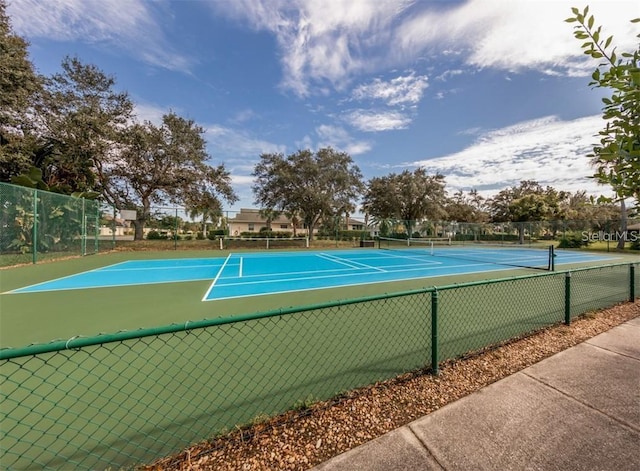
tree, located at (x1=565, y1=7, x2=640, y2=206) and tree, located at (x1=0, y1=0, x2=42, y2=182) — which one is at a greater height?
tree, located at (x1=0, y1=0, x2=42, y2=182)

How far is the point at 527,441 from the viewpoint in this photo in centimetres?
209

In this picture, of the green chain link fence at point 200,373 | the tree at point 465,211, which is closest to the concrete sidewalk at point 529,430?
the green chain link fence at point 200,373

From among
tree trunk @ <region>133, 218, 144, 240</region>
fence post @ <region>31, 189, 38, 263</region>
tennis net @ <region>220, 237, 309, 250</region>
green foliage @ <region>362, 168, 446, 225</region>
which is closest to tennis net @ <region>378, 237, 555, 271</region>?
green foliage @ <region>362, 168, 446, 225</region>

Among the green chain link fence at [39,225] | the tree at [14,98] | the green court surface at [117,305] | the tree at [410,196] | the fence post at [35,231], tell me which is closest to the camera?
the green court surface at [117,305]

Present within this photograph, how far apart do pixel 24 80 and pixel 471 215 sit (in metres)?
62.0

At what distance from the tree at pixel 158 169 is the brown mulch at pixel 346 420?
2245 centimetres

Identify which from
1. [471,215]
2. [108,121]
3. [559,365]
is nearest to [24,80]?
[108,121]

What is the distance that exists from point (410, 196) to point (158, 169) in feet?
94.4

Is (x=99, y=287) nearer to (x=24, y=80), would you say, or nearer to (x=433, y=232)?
(x=24, y=80)

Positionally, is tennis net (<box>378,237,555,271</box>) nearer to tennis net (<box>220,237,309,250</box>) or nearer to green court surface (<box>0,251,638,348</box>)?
tennis net (<box>220,237,309,250</box>)

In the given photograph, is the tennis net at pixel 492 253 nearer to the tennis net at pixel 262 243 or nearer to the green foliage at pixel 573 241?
the green foliage at pixel 573 241

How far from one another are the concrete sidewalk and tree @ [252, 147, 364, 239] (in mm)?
22025

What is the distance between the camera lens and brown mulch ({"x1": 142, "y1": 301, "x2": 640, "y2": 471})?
1963 mm

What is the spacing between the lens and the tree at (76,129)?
16625 mm
